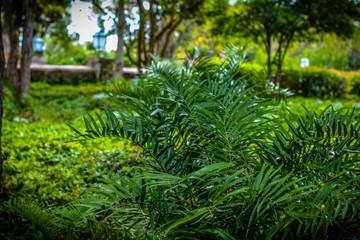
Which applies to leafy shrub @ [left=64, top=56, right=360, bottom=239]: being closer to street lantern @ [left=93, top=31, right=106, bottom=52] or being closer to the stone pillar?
street lantern @ [left=93, top=31, right=106, bottom=52]

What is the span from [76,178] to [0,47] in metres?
1.24

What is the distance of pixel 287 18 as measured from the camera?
19.9 ft

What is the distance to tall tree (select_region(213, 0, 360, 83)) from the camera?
5906mm

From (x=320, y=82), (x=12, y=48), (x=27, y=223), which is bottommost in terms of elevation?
(x=27, y=223)

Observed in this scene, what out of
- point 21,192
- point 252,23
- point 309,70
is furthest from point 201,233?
point 309,70

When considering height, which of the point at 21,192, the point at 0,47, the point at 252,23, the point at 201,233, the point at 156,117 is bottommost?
the point at 21,192

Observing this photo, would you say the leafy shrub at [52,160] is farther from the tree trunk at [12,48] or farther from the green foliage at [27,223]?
the tree trunk at [12,48]

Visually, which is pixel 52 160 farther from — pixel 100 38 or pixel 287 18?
pixel 287 18

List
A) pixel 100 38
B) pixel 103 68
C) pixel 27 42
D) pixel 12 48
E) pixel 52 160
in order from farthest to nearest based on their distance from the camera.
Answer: pixel 103 68
pixel 27 42
pixel 12 48
pixel 100 38
pixel 52 160

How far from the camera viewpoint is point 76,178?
2.87 m

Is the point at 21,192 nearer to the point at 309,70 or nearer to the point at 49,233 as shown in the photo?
the point at 49,233

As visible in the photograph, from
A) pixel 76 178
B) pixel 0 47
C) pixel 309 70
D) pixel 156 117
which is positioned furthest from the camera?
pixel 309 70

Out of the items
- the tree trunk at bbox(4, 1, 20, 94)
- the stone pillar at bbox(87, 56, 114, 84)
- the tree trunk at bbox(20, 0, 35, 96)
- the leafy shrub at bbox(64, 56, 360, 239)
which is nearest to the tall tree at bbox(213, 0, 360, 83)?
the stone pillar at bbox(87, 56, 114, 84)

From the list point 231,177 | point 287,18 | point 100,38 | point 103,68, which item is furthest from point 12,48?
point 231,177
